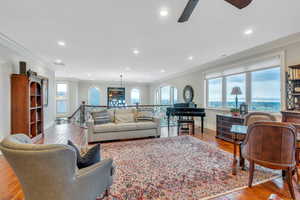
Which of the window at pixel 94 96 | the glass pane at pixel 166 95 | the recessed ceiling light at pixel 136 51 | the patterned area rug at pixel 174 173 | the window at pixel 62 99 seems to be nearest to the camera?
the patterned area rug at pixel 174 173

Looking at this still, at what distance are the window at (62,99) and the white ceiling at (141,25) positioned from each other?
571cm

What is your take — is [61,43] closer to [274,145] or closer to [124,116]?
[124,116]

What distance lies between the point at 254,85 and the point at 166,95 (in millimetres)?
5613

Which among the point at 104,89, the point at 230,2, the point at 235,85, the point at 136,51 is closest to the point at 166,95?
the point at 104,89

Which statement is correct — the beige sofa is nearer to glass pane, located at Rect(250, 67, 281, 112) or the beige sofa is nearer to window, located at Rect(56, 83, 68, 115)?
glass pane, located at Rect(250, 67, 281, 112)

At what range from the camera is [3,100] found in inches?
128

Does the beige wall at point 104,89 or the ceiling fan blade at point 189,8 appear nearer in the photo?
the ceiling fan blade at point 189,8

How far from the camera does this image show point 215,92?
5.52 m

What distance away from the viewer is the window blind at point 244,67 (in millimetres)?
3595

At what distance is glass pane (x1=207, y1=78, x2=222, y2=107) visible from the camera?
534 centimetres

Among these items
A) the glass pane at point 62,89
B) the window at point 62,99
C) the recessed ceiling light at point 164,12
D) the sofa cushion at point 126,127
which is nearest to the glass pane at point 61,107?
the window at point 62,99

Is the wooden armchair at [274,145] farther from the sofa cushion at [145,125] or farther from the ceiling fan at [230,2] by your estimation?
the sofa cushion at [145,125]

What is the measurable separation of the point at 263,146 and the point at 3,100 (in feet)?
16.4

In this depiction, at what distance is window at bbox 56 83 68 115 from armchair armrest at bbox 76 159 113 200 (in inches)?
360
